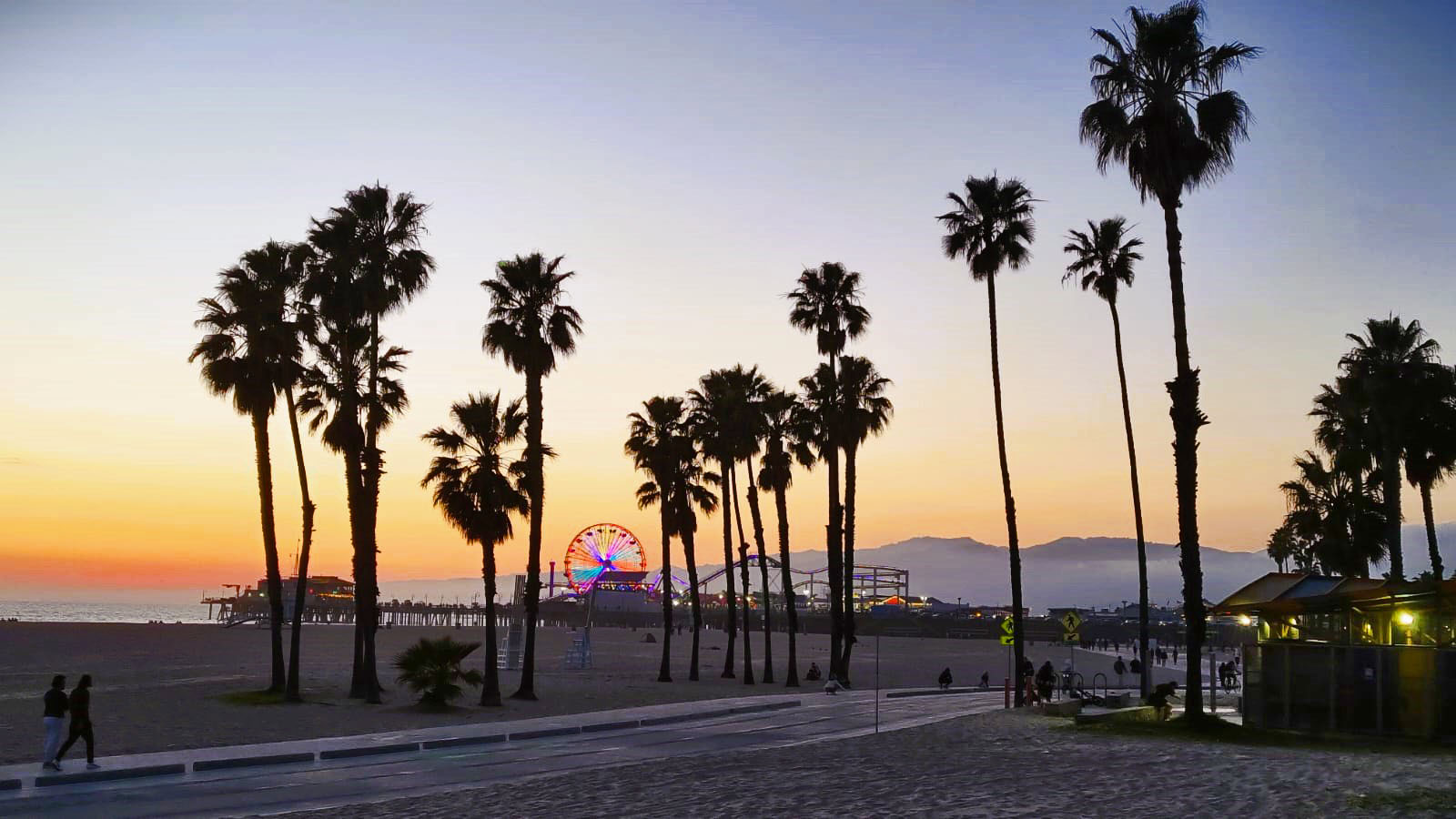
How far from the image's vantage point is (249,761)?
2205cm

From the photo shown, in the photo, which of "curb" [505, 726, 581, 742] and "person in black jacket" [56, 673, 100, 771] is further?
"curb" [505, 726, 581, 742]

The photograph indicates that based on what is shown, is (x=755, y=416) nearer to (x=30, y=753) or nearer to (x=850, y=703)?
(x=850, y=703)

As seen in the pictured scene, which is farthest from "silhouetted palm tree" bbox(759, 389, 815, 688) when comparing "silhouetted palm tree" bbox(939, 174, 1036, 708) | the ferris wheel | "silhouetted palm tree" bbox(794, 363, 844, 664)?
the ferris wheel

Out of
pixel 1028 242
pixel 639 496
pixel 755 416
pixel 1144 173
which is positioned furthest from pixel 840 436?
pixel 1144 173

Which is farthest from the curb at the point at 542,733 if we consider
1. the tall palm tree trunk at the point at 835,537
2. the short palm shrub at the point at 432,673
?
the tall palm tree trunk at the point at 835,537

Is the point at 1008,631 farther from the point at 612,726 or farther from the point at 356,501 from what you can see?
the point at 356,501

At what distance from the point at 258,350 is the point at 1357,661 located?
111 feet

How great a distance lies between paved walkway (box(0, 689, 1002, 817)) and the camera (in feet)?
56.0

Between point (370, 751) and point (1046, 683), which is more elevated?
point (370, 751)

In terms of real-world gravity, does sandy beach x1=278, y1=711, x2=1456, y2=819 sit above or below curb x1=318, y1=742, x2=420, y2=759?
above

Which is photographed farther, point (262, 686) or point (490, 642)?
point (262, 686)

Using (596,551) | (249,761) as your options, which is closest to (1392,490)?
(249,761)

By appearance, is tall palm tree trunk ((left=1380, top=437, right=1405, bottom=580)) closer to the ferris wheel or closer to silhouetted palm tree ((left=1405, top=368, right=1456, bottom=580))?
silhouetted palm tree ((left=1405, top=368, right=1456, bottom=580))

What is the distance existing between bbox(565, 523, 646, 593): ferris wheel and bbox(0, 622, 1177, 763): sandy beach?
7037 centimetres
